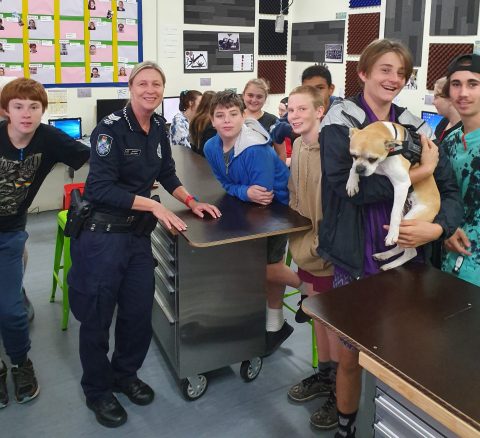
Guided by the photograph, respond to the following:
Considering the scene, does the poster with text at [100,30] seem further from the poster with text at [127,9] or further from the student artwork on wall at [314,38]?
the student artwork on wall at [314,38]

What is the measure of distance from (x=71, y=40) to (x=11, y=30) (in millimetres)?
574

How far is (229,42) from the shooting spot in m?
6.18

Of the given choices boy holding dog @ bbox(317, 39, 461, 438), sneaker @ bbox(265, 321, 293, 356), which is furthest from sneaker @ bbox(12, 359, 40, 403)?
boy holding dog @ bbox(317, 39, 461, 438)

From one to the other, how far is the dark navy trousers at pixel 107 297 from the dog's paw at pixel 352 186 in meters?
1.00

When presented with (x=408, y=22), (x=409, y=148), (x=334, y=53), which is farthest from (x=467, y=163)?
(x=334, y=53)

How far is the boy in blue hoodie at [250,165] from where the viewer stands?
2428mm

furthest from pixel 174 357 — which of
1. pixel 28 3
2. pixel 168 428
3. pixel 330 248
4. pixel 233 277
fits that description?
pixel 28 3

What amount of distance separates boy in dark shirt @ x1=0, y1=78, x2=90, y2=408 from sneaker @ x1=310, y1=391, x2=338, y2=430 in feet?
4.40

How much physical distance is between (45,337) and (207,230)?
153 cm

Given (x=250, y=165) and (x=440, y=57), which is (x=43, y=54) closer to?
(x=250, y=165)

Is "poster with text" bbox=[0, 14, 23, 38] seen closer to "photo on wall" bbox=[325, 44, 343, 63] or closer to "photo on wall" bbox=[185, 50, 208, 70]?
"photo on wall" bbox=[185, 50, 208, 70]

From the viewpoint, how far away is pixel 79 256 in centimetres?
224

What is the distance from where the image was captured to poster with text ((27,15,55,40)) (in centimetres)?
507

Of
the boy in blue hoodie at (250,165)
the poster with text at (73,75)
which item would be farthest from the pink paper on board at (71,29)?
the boy in blue hoodie at (250,165)
